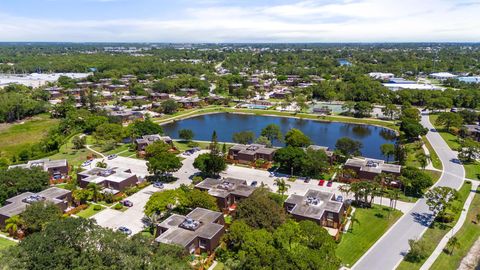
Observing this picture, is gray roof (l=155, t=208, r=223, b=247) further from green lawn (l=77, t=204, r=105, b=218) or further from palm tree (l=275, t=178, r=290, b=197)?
green lawn (l=77, t=204, r=105, b=218)

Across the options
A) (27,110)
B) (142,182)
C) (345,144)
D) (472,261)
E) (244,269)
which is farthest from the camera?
(27,110)

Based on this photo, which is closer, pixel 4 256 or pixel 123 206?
pixel 4 256

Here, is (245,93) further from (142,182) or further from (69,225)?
(69,225)

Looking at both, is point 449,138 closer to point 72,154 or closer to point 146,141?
point 146,141

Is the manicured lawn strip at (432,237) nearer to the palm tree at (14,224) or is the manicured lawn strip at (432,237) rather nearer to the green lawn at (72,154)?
the palm tree at (14,224)

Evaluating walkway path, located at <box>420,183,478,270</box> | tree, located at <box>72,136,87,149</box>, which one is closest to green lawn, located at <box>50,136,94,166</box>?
tree, located at <box>72,136,87,149</box>

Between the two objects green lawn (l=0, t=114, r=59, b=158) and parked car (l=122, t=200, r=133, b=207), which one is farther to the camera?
green lawn (l=0, t=114, r=59, b=158)

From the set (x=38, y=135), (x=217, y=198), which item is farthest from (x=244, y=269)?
(x=38, y=135)
